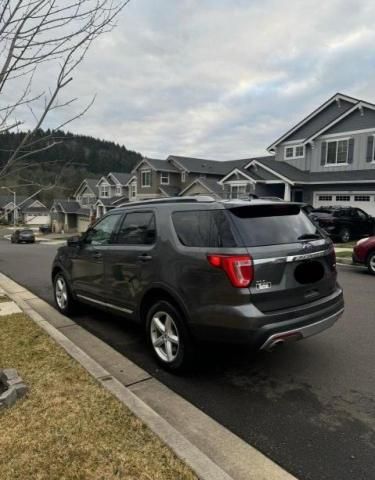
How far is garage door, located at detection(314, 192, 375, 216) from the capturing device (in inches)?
829

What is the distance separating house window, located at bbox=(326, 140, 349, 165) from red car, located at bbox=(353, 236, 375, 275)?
48.0 ft

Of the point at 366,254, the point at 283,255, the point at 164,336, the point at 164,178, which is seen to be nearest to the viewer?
the point at 283,255

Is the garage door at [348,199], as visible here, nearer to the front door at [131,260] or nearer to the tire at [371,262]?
the tire at [371,262]

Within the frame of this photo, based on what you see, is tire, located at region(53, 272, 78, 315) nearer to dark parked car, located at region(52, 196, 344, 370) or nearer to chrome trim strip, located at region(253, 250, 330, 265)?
dark parked car, located at region(52, 196, 344, 370)

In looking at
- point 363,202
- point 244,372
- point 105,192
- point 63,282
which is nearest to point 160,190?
point 105,192

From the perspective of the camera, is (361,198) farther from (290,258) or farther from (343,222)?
(290,258)

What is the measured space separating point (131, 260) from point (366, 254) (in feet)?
25.7

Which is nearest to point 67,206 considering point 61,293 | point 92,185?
point 92,185

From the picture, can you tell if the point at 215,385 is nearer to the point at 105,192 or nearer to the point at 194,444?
the point at 194,444

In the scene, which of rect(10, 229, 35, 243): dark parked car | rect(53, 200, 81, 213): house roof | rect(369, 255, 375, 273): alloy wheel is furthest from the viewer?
rect(53, 200, 81, 213): house roof

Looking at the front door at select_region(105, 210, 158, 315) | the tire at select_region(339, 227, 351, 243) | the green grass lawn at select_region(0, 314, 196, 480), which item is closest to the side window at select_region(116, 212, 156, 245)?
the front door at select_region(105, 210, 158, 315)

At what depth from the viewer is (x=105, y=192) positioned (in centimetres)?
5034

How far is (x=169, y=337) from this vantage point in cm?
395

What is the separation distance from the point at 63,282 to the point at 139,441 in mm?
4167
